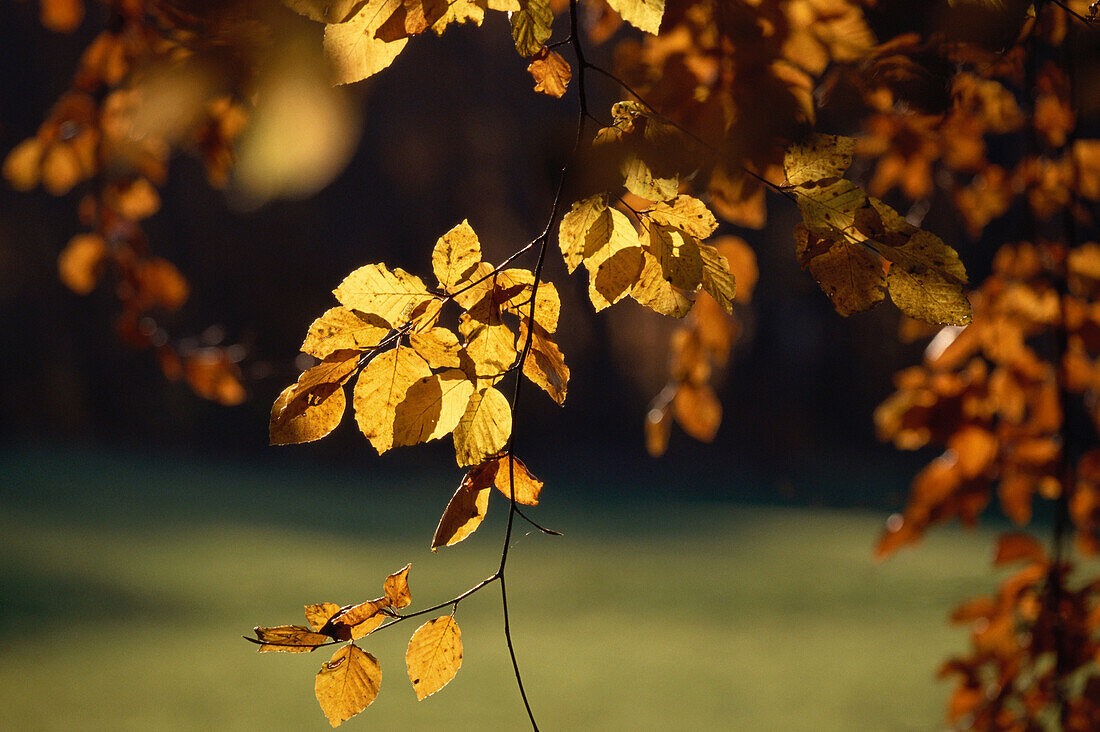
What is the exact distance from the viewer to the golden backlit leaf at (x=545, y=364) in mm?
442

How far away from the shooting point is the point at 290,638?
418 mm

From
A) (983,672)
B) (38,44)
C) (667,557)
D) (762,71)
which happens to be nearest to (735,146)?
(762,71)

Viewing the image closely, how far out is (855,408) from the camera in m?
7.07

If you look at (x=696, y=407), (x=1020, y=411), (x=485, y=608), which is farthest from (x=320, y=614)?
(x=485, y=608)

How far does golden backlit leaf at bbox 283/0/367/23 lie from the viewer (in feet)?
1.31

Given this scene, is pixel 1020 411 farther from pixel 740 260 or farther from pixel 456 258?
pixel 456 258

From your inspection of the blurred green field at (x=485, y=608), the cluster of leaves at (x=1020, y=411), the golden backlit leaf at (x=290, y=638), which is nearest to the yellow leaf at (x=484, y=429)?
the golden backlit leaf at (x=290, y=638)

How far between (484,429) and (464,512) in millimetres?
47

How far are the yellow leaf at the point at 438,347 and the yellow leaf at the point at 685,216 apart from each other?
120mm

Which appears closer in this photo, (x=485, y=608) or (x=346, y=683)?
(x=346, y=683)

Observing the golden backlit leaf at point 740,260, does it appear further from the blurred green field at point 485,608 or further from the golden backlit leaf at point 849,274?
the blurred green field at point 485,608

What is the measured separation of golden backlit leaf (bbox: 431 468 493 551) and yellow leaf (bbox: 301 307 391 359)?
0.09m

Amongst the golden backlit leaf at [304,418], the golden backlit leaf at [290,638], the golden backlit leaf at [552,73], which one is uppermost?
the golden backlit leaf at [552,73]

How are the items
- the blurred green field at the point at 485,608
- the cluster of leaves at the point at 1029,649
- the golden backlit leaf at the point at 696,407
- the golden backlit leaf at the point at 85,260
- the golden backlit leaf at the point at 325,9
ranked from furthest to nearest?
the blurred green field at the point at 485,608 < the golden backlit leaf at the point at 85,260 < the golden backlit leaf at the point at 696,407 < the cluster of leaves at the point at 1029,649 < the golden backlit leaf at the point at 325,9
